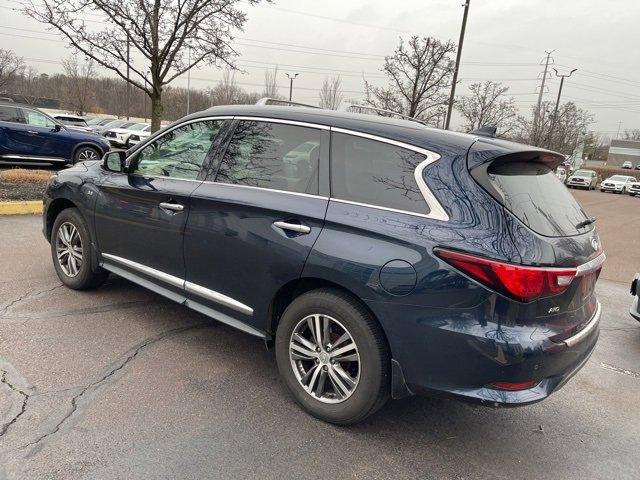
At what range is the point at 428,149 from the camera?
8.96 ft

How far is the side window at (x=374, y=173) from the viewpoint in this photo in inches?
106

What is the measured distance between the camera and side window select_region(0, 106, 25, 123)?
1212cm

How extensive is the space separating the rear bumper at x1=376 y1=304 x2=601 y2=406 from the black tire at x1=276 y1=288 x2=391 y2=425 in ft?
0.32

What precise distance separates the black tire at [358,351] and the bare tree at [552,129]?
35.4m

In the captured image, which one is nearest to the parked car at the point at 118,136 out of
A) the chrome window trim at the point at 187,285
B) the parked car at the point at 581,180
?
the chrome window trim at the point at 187,285

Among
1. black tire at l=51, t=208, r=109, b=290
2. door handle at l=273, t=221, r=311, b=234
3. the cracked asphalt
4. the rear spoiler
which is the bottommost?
the cracked asphalt

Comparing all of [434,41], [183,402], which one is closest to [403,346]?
[183,402]

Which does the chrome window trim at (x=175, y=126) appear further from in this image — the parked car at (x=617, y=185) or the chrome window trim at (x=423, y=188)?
the parked car at (x=617, y=185)

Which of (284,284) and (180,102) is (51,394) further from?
(180,102)

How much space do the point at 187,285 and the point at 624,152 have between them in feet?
347

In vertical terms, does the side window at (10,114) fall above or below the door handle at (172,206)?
above

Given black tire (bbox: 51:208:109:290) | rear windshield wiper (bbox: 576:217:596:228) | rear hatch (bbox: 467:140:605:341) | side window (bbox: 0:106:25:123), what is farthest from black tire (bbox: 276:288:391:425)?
side window (bbox: 0:106:25:123)

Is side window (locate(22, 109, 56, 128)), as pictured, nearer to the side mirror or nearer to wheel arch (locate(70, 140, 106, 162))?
wheel arch (locate(70, 140, 106, 162))

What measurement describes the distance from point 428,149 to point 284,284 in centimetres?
115
